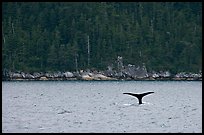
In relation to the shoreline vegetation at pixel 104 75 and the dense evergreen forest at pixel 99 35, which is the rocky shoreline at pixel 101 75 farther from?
the dense evergreen forest at pixel 99 35

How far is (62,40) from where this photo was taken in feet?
552

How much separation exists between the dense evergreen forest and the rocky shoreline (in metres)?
1.45

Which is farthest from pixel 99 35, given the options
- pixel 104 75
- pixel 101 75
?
pixel 101 75

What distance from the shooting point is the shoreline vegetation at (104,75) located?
505ft

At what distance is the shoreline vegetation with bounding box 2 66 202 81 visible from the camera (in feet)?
505

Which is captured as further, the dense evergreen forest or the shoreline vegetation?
the dense evergreen forest

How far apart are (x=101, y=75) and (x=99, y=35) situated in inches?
628

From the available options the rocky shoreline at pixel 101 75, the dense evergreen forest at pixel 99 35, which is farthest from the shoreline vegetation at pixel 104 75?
the dense evergreen forest at pixel 99 35

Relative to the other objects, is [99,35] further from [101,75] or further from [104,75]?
[101,75]

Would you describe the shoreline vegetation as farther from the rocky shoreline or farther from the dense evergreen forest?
the dense evergreen forest

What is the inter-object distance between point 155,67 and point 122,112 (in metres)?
105

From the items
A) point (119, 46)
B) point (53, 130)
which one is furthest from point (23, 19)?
point (53, 130)

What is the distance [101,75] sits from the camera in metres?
154

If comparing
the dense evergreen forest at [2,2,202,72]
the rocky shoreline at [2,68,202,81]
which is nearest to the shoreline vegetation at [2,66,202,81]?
the rocky shoreline at [2,68,202,81]
